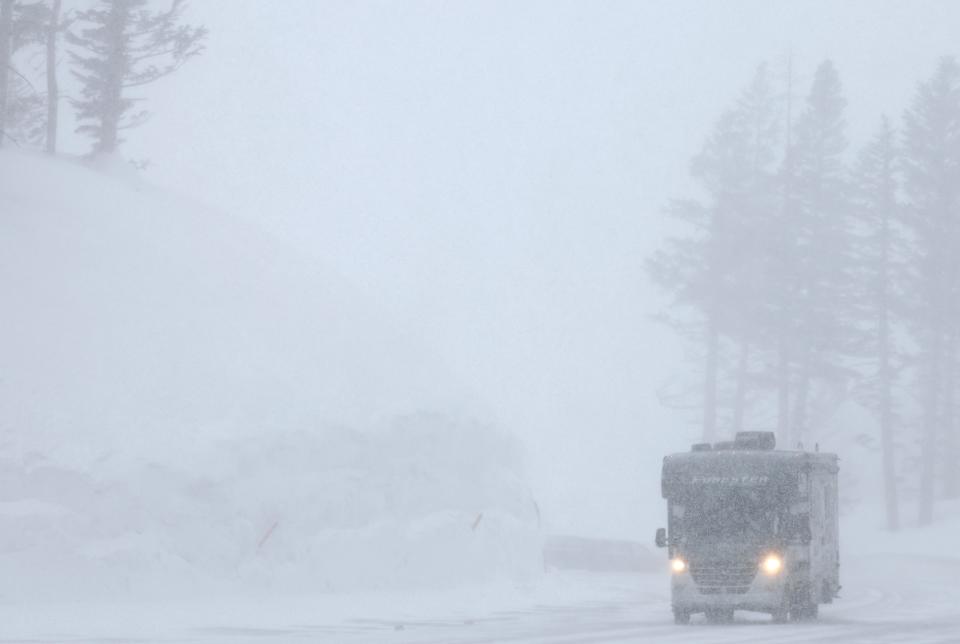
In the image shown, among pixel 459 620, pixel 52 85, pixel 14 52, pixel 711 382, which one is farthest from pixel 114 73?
pixel 711 382

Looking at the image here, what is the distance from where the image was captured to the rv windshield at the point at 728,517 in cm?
2442

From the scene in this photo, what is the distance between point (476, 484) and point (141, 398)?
26.5 feet

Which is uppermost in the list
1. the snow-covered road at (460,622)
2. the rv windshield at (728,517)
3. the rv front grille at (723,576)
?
the rv windshield at (728,517)

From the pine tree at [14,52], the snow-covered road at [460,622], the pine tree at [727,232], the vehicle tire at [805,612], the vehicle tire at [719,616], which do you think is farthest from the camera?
the pine tree at [727,232]

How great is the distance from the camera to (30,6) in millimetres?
37156

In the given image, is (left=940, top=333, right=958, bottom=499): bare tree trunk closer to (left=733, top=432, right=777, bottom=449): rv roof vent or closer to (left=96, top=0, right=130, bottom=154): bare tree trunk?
(left=733, top=432, right=777, bottom=449): rv roof vent

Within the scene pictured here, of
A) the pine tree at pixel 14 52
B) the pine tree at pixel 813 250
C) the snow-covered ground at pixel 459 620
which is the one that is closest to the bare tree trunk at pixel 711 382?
the pine tree at pixel 813 250

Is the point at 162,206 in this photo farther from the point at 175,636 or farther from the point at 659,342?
the point at 659,342

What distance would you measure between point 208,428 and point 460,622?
23.1 ft

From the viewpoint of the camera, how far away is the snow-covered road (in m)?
20.4

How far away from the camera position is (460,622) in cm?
2414

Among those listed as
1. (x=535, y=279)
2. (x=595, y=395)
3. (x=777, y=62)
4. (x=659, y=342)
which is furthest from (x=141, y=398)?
(x=535, y=279)

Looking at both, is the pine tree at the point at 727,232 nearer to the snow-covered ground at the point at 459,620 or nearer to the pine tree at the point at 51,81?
→ the snow-covered ground at the point at 459,620

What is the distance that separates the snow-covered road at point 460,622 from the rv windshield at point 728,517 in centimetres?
158
